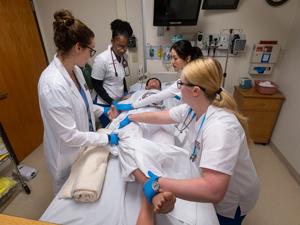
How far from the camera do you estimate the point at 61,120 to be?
1.09 metres

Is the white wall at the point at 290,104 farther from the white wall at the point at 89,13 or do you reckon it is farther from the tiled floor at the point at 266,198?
the white wall at the point at 89,13

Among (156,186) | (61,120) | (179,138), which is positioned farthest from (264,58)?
(61,120)

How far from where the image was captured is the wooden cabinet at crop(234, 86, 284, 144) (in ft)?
7.46

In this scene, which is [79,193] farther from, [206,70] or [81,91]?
[206,70]

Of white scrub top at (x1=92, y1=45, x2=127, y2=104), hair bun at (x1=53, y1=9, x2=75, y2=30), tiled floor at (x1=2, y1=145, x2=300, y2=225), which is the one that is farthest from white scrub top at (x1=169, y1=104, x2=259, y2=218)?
white scrub top at (x1=92, y1=45, x2=127, y2=104)

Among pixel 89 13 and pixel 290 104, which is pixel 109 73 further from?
pixel 290 104

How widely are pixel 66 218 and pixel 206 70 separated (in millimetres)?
950

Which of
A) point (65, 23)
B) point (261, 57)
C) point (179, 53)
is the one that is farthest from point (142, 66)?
point (65, 23)

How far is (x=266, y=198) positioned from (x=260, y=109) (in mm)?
1020

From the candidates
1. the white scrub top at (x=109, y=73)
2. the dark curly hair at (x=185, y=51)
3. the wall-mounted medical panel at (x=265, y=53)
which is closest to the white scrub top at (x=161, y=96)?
the dark curly hair at (x=185, y=51)

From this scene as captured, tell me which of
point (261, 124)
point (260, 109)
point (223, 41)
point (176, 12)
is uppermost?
point (176, 12)

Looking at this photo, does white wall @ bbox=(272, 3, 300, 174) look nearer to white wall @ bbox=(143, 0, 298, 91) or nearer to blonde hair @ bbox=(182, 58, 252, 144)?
white wall @ bbox=(143, 0, 298, 91)

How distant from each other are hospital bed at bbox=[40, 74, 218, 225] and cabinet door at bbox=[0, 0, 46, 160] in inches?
65.0

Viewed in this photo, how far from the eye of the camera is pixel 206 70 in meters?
0.87
